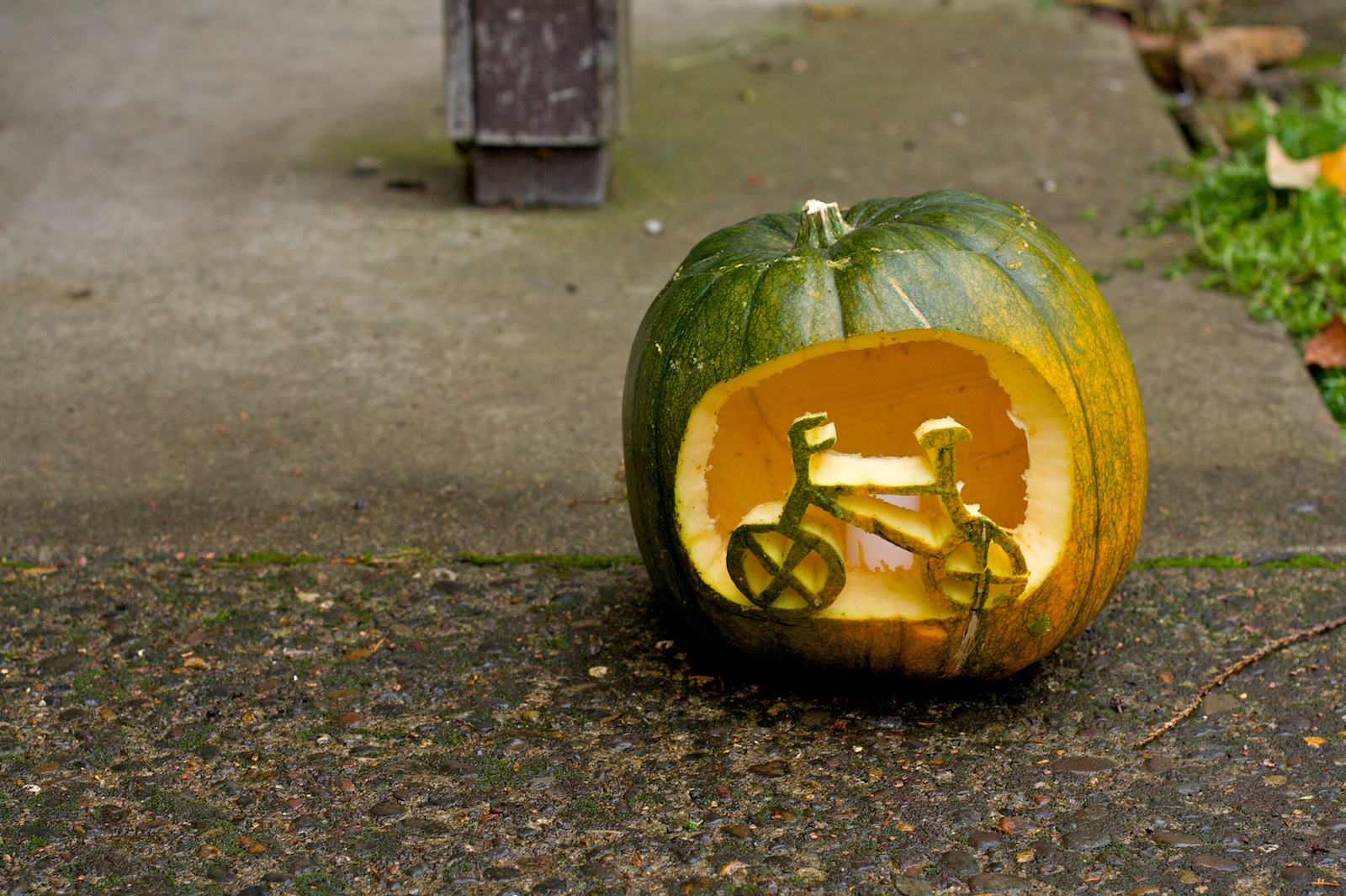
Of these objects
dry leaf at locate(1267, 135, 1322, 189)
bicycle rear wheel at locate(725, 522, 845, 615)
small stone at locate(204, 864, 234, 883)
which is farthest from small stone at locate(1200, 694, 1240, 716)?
dry leaf at locate(1267, 135, 1322, 189)

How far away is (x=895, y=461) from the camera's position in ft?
6.79

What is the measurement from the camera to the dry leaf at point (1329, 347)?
11.7ft

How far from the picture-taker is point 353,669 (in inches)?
94.7

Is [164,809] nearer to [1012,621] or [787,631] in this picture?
[787,631]

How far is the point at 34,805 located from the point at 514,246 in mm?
2723

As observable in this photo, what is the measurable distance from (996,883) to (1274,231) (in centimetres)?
304

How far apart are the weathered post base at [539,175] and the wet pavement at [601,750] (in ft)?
7.67

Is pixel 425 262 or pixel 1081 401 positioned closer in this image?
pixel 1081 401

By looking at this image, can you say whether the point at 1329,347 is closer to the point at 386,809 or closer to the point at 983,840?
the point at 983,840

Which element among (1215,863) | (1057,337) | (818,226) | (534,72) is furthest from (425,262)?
(1215,863)

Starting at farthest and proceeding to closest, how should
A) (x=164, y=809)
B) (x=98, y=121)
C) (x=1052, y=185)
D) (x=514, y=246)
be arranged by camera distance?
(x=98, y=121) < (x=1052, y=185) < (x=514, y=246) < (x=164, y=809)

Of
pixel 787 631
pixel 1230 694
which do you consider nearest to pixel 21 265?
pixel 787 631

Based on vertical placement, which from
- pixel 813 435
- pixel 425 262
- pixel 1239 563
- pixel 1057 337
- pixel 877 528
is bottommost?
pixel 1239 563

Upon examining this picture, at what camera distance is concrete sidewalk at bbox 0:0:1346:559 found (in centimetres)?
304
